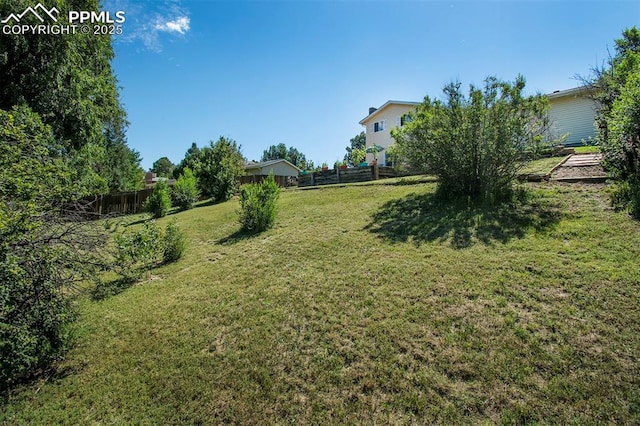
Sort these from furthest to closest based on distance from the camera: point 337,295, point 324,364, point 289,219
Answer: point 289,219 < point 337,295 < point 324,364

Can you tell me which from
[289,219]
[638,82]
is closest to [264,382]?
[289,219]

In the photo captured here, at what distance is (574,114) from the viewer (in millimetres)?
14977

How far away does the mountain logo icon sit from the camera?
808cm

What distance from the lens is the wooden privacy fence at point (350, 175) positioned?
15711mm

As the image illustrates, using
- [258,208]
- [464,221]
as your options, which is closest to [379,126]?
[258,208]

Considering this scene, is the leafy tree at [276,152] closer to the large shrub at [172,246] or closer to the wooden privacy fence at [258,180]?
the wooden privacy fence at [258,180]

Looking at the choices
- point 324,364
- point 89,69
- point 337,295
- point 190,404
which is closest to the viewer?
point 190,404

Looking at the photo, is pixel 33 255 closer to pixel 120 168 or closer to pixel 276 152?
pixel 120 168

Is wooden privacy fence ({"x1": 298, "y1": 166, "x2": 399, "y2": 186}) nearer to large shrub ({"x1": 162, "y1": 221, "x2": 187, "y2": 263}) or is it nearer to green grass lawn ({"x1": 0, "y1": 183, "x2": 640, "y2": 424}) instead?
green grass lawn ({"x1": 0, "y1": 183, "x2": 640, "y2": 424})

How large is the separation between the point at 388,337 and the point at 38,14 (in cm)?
1309

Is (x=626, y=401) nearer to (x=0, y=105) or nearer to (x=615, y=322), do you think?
(x=615, y=322)

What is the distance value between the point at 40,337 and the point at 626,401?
6134 millimetres

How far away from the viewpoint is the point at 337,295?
429 cm

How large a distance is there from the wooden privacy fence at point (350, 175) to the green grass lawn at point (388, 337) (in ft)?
33.1
